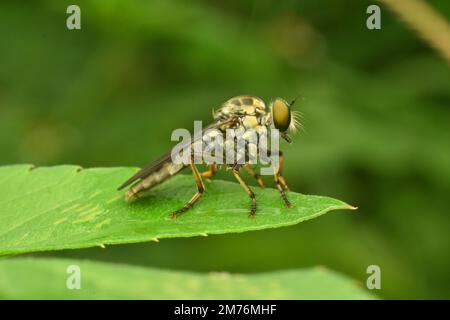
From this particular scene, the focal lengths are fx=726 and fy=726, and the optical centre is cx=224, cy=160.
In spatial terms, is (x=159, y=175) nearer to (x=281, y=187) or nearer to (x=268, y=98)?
(x=281, y=187)

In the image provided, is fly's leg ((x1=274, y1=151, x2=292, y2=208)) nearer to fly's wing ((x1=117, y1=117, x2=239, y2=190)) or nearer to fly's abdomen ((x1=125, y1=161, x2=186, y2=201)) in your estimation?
fly's wing ((x1=117, y1=117, x2=239, y2=190))

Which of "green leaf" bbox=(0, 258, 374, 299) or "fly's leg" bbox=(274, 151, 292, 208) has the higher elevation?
"fly's leg" bbox=(274, 151, 292, 208)

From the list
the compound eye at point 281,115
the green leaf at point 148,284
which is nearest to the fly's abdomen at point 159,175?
the compound eye at point 281,115

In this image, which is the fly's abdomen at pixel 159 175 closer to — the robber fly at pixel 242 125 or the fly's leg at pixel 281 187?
the robber fly at pixel 242 125

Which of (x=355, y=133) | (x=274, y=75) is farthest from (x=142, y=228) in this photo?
(x=274, y=75)

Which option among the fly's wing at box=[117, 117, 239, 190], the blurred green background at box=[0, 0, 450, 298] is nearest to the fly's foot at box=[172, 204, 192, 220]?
the fly's wing at box=[117, 117, 239, 190]

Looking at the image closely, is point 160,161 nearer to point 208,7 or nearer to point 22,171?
point 22,171

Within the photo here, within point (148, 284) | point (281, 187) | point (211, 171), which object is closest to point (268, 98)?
point (211, 171)
